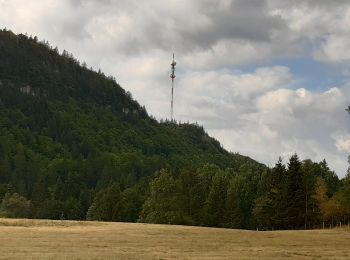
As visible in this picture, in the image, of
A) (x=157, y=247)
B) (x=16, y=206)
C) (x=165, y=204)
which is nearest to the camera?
(x=157, y=247)

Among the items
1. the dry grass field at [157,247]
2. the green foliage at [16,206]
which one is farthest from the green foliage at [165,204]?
the dry grass field at [157,247]

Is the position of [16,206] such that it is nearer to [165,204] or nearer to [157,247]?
[165,204]

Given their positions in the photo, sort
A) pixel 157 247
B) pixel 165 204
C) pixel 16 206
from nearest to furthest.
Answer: pixel 157 247, pixel 165 204, pixel 16 206

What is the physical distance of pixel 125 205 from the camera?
5453 inches

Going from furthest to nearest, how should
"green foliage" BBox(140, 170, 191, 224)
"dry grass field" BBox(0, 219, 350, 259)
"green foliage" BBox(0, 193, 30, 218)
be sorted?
"green foliage" BBox(0, 193, 30, 218)
"green foliage" BBox(140, 170, 191, 224)
"dry grass field" BBox(0, 219, 350, 259)

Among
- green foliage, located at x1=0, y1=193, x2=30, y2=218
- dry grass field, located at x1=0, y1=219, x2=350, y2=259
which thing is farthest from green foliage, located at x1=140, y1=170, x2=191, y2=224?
dry grass field, located at x1=0, y1=219, x2=350, y2=259

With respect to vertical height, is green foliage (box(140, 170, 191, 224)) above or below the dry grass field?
above

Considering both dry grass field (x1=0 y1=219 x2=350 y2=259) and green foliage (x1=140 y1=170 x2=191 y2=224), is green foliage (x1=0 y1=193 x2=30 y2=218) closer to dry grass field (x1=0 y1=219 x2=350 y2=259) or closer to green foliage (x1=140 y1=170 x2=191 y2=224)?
green foliage (x1=140 y1=170 x2=191 y2=224)

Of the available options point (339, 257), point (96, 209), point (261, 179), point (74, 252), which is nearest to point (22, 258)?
point (74, 252)

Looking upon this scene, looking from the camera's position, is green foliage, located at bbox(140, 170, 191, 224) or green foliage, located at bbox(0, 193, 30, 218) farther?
green foliage, located at bbox(0, 193, 30, 218)

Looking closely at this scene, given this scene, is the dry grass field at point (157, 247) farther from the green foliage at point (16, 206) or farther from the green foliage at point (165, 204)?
the green foliage at point (16, 206)

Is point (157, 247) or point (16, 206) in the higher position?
point (16, 206)

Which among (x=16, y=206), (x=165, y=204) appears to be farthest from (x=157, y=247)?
(x=16, y=206)

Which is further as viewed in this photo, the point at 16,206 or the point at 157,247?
the point at 16,206
